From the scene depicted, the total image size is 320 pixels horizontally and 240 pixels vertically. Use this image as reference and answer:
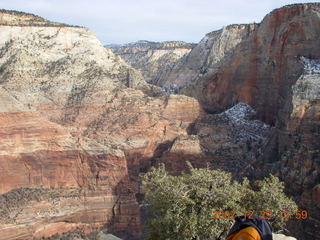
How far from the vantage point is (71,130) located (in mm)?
32656

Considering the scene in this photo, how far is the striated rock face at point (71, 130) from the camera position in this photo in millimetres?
25688

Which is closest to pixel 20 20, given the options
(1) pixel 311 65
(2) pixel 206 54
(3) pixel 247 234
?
(2) pixel 206 54

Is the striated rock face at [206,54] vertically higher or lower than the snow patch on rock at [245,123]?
higher

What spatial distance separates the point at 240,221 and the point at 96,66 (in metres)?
37.6

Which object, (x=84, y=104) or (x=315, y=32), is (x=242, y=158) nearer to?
(x=315, y=32)

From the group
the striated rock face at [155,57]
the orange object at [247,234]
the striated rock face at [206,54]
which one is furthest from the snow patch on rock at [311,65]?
the striated rock face at [155,57]

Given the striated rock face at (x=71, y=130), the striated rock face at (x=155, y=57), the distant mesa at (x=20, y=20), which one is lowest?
the striated rock face at (x=71, y=130)

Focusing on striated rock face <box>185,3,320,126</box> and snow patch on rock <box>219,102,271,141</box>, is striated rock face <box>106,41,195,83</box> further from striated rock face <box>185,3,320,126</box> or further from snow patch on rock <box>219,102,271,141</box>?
snow patch on rock <box>219,102,271,141</box>

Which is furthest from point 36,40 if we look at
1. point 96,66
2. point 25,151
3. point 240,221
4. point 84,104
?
point 240,221

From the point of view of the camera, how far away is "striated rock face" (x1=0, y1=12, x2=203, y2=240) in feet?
84.3

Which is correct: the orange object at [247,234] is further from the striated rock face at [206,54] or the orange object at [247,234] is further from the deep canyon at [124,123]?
the striated rock face at [206,54]

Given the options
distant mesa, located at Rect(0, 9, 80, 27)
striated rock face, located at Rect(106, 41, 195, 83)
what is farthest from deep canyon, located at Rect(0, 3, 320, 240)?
striated rock face, located at Rect(106, 41, 195, 83)

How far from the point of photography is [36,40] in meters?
45.6

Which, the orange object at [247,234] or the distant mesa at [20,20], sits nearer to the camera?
the orange object at [247,234]
